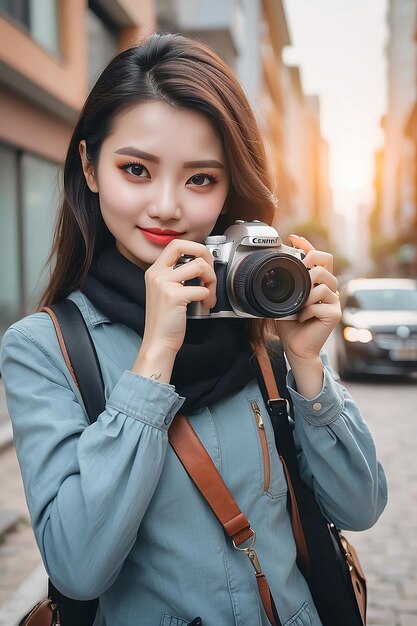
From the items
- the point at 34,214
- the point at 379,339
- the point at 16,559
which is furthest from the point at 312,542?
the point at 34,214

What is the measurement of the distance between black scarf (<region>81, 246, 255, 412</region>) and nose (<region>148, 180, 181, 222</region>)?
0.13 m

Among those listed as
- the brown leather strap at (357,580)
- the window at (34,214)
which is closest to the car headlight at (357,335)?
the window at (34,214)

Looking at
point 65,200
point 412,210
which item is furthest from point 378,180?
point 65,200

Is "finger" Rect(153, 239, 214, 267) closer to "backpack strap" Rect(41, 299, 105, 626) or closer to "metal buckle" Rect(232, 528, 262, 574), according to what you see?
"backpack strap" Rect(41, 299, 105, 626)

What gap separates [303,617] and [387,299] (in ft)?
31.9

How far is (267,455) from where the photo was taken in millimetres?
1352

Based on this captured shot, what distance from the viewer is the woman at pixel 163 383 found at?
1145 mm

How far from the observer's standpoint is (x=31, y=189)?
453 inches

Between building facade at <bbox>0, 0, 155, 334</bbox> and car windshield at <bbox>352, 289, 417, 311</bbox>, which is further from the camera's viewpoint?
car windshield at <bbox>352, 289, 417, 311</bbox>

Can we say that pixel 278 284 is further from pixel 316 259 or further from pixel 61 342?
pixel 61 342

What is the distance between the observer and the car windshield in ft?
34.3

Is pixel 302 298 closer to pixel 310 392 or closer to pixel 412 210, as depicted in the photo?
pixel 310 392

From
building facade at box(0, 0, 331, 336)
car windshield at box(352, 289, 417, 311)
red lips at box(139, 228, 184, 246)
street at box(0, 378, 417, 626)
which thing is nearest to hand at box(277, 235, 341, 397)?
red lips at box(139, 228, 184, 246)

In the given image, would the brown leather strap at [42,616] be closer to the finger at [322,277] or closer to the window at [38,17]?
the finger at [322,277]
